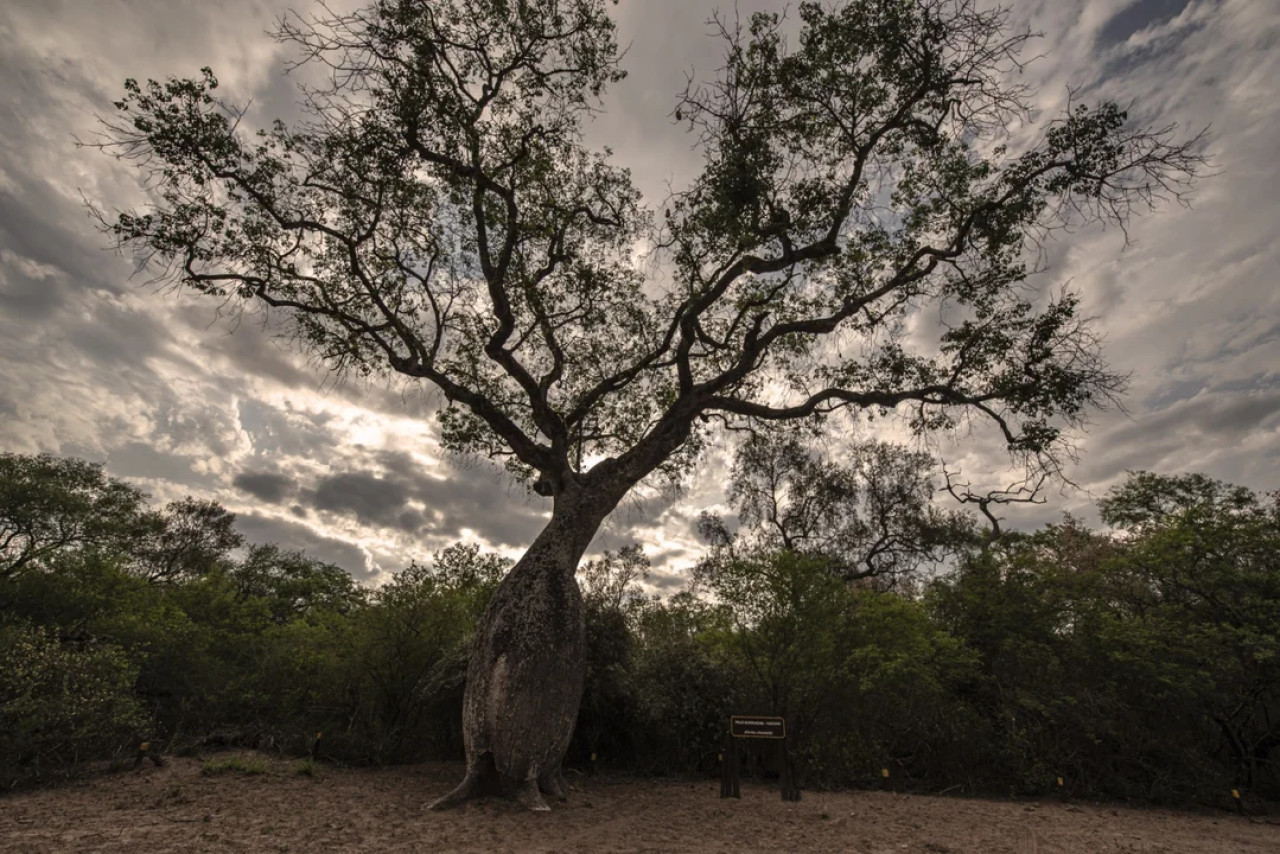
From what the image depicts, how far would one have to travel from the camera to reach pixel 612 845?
560cm

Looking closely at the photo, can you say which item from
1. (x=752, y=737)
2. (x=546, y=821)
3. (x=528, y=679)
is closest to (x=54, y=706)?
(x=528, y=679)

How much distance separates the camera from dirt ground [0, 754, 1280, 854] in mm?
5309

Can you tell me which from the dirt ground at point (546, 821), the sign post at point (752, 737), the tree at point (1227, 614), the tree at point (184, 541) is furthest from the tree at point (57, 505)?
the tree at point (1227, 614)

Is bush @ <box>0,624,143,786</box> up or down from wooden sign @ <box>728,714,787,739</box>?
down

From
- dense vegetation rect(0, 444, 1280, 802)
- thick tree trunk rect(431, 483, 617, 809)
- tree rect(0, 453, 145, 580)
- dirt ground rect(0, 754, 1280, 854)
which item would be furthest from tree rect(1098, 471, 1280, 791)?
tree rect(0, 453, 145, 580)

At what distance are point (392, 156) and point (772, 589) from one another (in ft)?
29.4

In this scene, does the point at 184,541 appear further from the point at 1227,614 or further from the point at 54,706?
the point at 1227,614

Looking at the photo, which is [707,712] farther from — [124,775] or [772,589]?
[124,775]

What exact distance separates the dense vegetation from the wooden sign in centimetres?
103

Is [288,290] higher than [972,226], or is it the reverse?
[972,226]

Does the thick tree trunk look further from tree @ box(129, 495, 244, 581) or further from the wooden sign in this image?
tree @ box(129, 495, 244, 581)

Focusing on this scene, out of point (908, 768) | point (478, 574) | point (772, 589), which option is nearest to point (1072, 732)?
point (908, 768)

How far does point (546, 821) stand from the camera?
20.7 ft

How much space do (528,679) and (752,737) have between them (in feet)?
10.7
